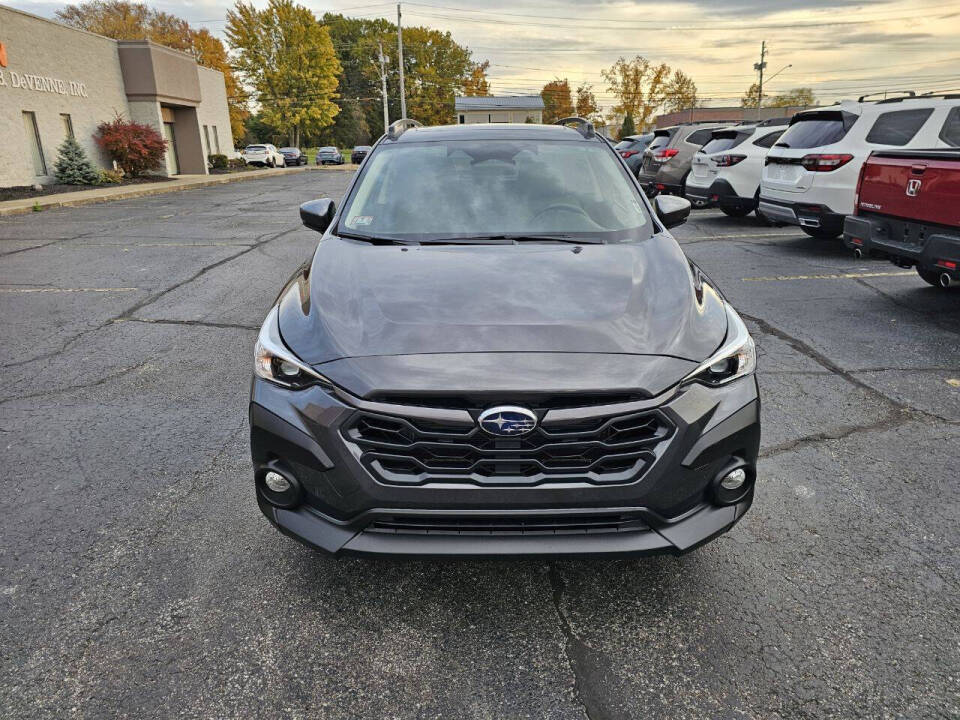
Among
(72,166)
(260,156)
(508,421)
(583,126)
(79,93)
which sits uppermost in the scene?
(79,93)

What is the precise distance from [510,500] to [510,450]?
0.51 feet

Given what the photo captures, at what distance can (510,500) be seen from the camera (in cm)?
217

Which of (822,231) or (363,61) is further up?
(363,61)

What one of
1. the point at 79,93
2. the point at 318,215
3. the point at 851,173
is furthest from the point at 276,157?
the point at 318,215

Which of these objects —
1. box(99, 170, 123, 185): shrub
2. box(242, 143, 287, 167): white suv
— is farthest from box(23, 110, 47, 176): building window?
box(242, 143, 287, 167): white suv

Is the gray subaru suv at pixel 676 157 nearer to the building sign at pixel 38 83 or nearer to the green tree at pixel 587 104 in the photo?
the building sign at pixel 38 83

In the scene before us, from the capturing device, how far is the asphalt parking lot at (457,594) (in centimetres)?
216

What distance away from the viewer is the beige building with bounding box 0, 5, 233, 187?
22.0 metres

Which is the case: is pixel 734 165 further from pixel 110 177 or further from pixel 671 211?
pixel 110 177

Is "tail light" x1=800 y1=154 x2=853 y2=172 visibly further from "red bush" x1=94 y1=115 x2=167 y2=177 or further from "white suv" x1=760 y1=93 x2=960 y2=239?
"red bush" x1=94 y1=115 x2=167 y2=177

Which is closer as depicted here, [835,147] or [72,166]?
[835,147]

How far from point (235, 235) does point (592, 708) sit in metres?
12.1

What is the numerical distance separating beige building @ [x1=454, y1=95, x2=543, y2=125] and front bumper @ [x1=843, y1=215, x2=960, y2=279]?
266 ft

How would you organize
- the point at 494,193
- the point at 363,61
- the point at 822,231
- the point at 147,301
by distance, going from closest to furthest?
1. the point at 494,193
2. the point at 147,301
3. the point at 822,231
4. the point at 363,61
